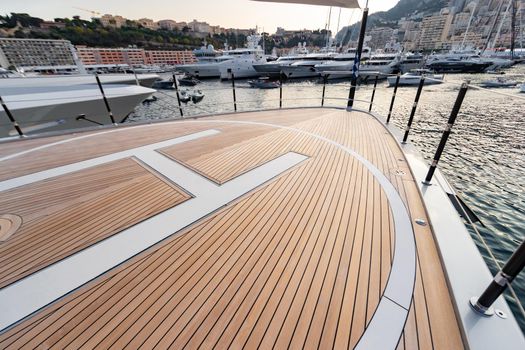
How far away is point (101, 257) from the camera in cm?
162

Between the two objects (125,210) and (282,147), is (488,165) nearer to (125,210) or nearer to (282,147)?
(282,147)

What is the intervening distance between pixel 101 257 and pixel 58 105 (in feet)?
24.2

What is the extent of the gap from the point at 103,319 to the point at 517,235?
204 inches

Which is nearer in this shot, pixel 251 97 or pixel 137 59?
pixel 251 97

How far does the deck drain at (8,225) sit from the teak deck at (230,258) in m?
0.06

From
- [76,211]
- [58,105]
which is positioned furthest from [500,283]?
[58,105]

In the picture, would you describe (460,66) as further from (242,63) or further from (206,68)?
(206,68)

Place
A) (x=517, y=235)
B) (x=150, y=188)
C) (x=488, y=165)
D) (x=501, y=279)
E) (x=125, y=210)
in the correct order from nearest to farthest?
(x=501, y=279) < (x=125, y=210) < (x=150, y=188) < (x=517, y=235) < (x=488, y=165)

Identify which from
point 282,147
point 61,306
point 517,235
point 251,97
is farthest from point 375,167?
point 251,97

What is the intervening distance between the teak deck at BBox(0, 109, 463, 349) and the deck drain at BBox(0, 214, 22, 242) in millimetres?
57

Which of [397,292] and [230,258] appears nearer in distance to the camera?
[397,292]

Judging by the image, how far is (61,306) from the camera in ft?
4.34

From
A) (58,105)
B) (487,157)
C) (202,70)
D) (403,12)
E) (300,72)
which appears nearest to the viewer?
(487,157)

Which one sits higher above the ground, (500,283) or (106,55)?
(106,55)
